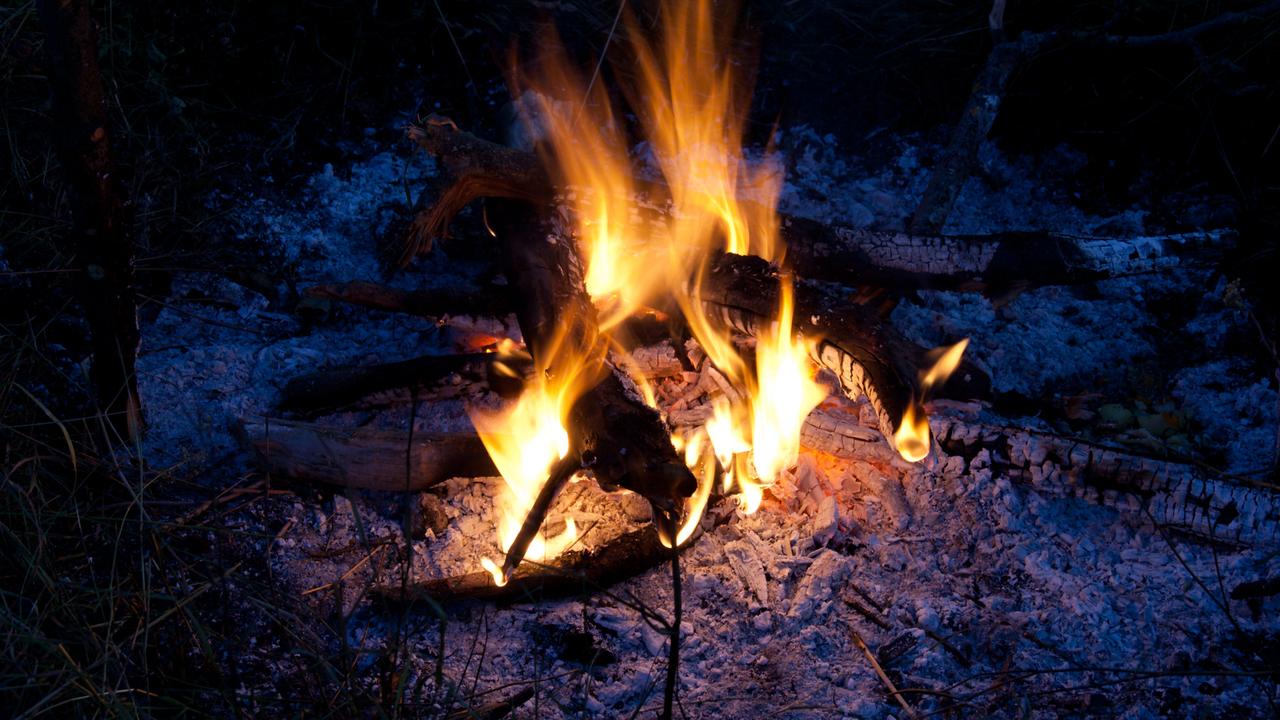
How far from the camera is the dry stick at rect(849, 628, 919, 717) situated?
2.25 metres

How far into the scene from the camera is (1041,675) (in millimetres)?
2342

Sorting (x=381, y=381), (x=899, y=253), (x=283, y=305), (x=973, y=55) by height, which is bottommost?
(x=381, y=381)

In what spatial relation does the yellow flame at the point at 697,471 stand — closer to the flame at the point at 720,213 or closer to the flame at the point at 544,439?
the flame at the point at 720,213

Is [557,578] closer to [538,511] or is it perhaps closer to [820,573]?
[538,511]

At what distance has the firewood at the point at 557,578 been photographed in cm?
254

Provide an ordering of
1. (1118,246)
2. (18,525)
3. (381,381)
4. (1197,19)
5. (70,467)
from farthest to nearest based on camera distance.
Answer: (1197,19) < (1118,246) < (381,381) < (70,467) < (18,525)

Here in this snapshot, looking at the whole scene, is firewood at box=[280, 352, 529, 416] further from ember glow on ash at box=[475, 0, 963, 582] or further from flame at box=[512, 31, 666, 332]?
flame at box=[512, 31, 666, 332]

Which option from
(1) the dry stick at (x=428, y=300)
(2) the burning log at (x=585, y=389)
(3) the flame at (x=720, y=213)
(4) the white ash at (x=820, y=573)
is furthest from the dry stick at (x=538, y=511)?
(1) the dry stick at (x=428, y=300)

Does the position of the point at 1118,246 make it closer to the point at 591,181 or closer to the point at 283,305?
the point at 591,181

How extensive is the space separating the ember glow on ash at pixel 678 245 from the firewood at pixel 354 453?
182 millimetres

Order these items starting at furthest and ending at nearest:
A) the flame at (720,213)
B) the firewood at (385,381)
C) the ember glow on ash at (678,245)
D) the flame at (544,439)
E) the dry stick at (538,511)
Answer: the firewood at (385,381)
the flame at (720,213)
the ember glow on ash at (678,245)
the flame at (544,439)
the dry stick at (538,511)

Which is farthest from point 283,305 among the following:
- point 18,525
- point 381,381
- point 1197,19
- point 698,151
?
point 1197,19

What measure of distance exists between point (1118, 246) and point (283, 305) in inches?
136

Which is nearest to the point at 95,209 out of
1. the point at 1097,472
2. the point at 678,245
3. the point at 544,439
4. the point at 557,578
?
the point at 544,439
